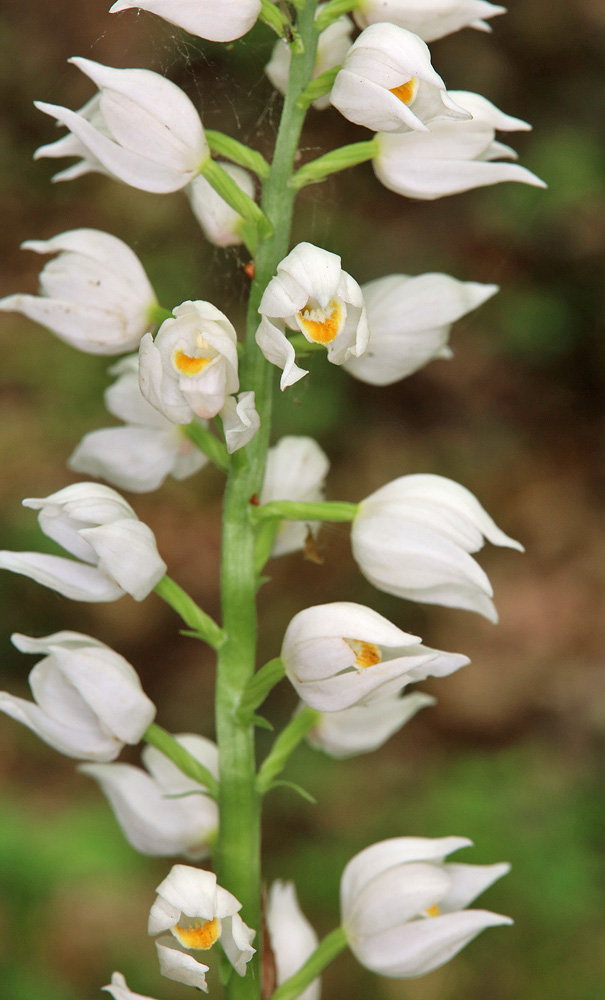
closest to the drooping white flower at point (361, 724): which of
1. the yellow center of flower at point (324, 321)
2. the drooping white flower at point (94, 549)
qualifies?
the drooping white flower at point (94, 549)

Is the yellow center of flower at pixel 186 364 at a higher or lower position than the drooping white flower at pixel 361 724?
higher

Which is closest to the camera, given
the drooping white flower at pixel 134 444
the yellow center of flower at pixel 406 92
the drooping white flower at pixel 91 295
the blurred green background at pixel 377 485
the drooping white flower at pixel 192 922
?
the drooping white flower at pixel 192 922

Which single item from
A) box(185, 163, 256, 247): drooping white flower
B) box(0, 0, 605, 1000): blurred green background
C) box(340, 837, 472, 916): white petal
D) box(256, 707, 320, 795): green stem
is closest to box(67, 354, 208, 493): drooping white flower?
box(185, 163, 256, 247): drooping white flower

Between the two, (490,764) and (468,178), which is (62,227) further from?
(468,178)

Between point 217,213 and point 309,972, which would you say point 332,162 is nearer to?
point 217,213

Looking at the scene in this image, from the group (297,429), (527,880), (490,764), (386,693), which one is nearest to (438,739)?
(490,764)

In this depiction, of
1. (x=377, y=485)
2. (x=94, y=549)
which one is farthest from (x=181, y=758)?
(x=377, y=485)

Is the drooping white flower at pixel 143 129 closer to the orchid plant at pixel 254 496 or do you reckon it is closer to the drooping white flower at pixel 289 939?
the orchid plant at pixel 254 496

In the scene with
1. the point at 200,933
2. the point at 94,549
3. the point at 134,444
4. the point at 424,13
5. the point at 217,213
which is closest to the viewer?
the point at 200,933
